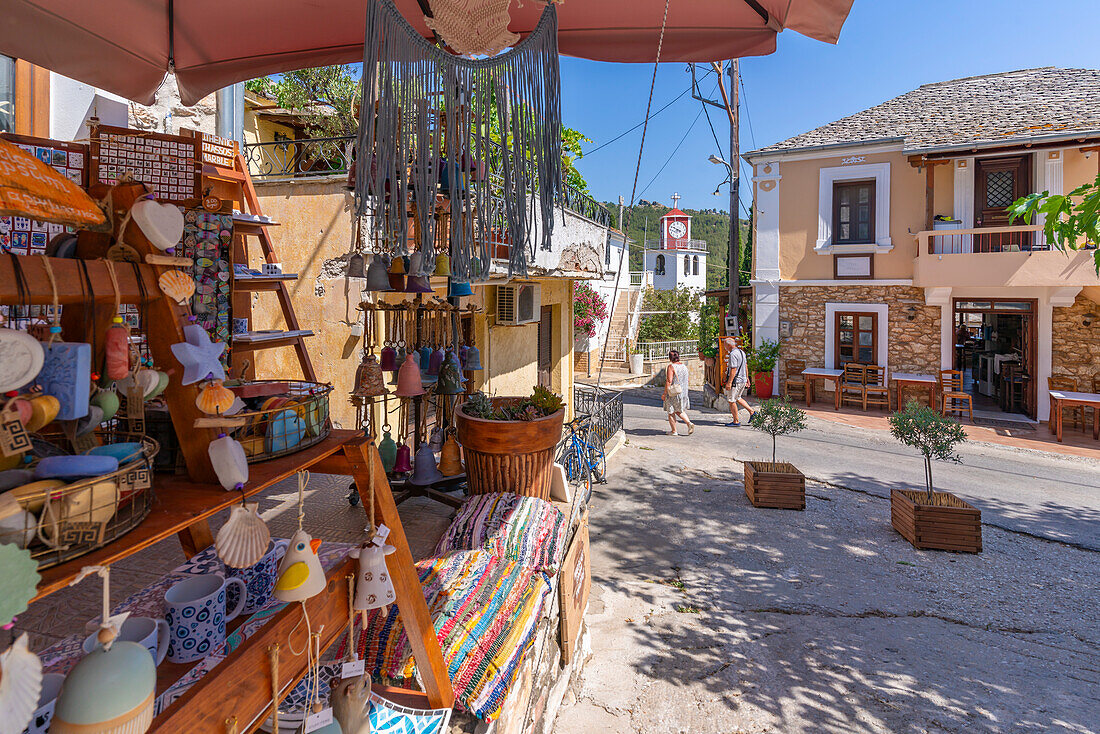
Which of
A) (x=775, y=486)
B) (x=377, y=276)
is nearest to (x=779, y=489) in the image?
(x=775, y=486)

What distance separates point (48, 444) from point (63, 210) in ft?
1.29

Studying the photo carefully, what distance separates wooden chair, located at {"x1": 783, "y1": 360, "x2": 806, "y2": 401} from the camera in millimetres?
13711

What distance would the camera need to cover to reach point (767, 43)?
209 cm

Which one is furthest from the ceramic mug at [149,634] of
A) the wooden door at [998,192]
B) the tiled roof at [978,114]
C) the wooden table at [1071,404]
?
the wooden door at [998,192]

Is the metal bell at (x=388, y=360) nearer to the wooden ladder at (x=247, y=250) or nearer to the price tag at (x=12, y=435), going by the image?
the wooden ladder at (x=247, y=250)

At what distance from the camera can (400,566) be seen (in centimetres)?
152

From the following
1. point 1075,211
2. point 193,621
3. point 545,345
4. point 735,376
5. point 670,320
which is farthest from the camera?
point 670,320

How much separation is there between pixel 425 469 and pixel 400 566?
1939mm

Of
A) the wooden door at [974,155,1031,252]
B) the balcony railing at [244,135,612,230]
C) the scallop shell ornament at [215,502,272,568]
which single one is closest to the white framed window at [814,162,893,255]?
the wooden door at [974,155,1031,252]

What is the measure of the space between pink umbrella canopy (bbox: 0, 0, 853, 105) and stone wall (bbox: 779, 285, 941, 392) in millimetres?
13015

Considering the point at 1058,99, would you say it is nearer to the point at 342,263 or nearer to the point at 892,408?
the point at 892,408

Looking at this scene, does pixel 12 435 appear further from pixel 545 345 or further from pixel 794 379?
pixel 794 379

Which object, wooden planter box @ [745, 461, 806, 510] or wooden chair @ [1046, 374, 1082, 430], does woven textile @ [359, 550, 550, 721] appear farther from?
wooden chair @ [1046, 374, 1082, 430]

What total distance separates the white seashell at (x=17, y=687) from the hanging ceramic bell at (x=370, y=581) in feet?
2.30
